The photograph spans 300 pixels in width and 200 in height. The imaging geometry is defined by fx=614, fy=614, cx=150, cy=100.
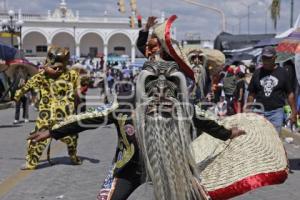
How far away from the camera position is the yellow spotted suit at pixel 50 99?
905 cm

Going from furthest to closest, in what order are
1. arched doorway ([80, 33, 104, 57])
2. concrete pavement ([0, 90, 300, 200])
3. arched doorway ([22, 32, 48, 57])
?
arched doorway ([80, 33, 104, 57]) → arched doorway ([22, 32, 48, 57]) → concrete pavement ([0, 90, 300, 200])

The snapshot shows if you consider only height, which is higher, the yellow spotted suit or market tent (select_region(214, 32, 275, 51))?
market tent (select_region(214, 32, 275, 51))

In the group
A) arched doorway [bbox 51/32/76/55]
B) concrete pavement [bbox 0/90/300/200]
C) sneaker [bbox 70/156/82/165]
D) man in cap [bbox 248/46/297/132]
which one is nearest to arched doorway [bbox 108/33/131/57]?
arched doorway [bbox 51/32/76/55]

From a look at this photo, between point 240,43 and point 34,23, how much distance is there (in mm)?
63302

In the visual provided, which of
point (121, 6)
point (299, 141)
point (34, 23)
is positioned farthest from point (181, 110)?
point (34, 23)

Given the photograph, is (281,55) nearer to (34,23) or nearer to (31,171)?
(31,171)

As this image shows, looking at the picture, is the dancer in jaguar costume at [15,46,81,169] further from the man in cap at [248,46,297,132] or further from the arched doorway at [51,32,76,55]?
the arched doorway at [51,32,76,55]

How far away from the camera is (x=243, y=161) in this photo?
4113 millimetres

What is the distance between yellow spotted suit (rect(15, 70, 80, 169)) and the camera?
9.05m

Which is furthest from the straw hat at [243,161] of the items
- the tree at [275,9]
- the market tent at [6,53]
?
the tree at [275,9]

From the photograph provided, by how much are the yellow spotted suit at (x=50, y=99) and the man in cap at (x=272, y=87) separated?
8.80 feet

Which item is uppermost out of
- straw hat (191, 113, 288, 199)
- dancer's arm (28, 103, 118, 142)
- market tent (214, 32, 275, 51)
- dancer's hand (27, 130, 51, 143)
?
market tent (214, 32, 275, 51)

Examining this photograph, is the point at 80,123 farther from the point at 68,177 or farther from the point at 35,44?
the point at 35,44

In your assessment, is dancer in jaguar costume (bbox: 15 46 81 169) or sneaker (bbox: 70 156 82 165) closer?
dancer in jaguar costume (bbox: 15 46 81 169)
